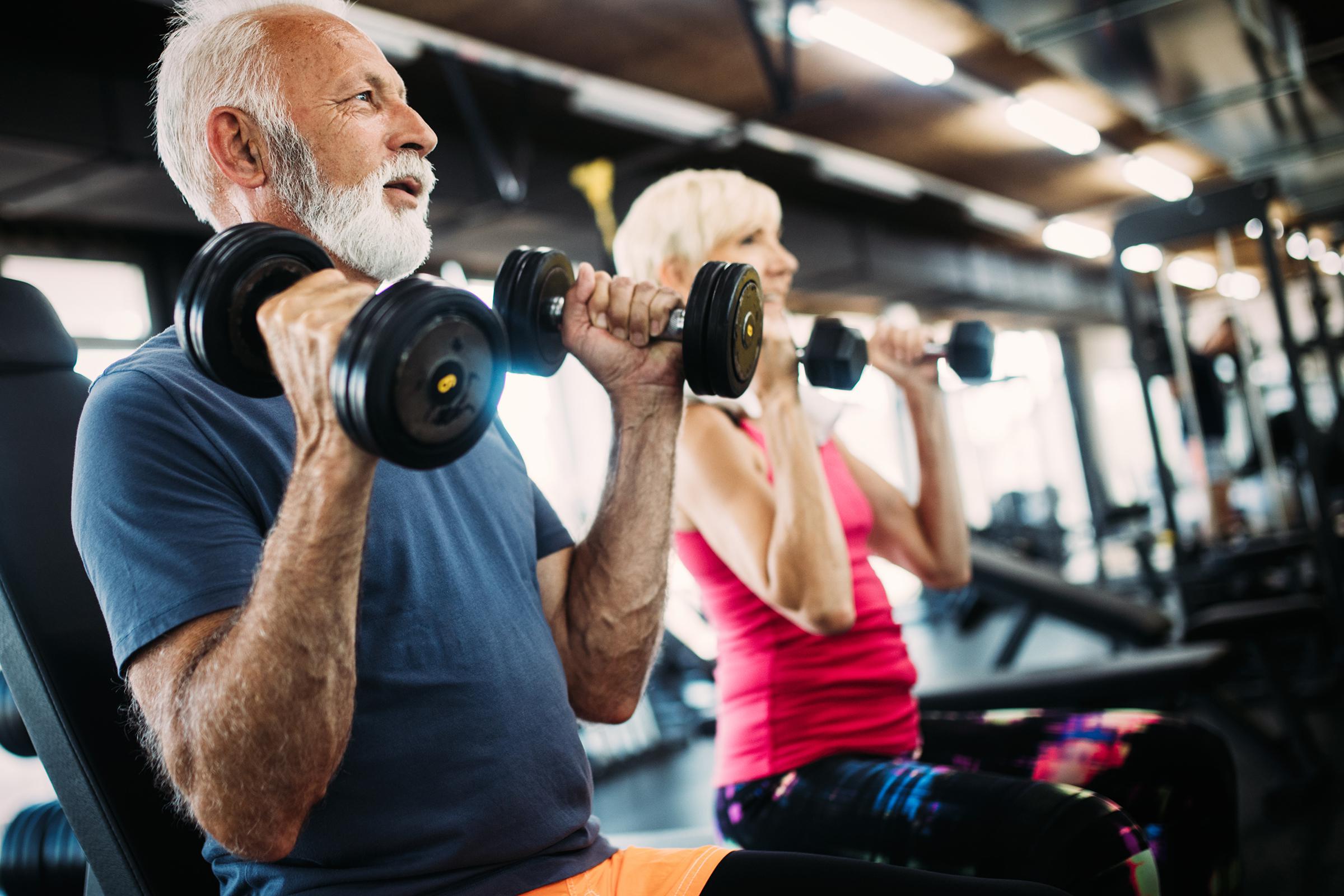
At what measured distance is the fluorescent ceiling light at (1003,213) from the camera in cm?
887

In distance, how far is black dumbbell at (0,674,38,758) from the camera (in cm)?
121

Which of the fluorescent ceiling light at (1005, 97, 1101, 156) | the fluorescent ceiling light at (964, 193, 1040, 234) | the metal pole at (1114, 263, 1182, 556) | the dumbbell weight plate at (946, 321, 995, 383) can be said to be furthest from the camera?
the fluorescent ceiling light at (964, 193, 1040, 234)

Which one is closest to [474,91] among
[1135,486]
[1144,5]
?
[1144,5]

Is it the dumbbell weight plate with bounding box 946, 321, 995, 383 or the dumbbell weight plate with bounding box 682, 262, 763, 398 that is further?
the dumbbell weight plate with bounding box 946, 321, 995, 383

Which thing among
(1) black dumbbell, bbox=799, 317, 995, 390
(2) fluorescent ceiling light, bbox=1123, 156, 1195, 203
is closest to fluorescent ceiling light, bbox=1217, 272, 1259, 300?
(2) fluorescent ceiling light, bbox=1123, 156, 1195, 203

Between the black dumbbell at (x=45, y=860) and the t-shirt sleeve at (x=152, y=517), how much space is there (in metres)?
0.58

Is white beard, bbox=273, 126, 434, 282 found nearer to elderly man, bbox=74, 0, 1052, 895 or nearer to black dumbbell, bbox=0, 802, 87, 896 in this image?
elderly man, bbox=74, 0, 1052, 895

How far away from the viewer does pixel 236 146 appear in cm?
105

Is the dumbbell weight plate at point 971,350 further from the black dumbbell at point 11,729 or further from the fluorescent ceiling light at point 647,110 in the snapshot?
the fluorescent ceiling light at point 647,110

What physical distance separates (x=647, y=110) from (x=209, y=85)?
198 inches

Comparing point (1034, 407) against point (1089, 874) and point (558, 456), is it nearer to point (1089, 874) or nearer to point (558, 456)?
point (558, 456)

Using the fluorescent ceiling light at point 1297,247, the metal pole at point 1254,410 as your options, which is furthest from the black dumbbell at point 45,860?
the fluorescent ceiling light at point 1297,247

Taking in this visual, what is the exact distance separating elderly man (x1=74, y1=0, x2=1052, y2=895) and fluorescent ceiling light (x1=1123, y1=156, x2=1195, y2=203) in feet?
25.5

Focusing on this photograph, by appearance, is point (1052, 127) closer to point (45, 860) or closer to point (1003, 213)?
point (1003, 213)
